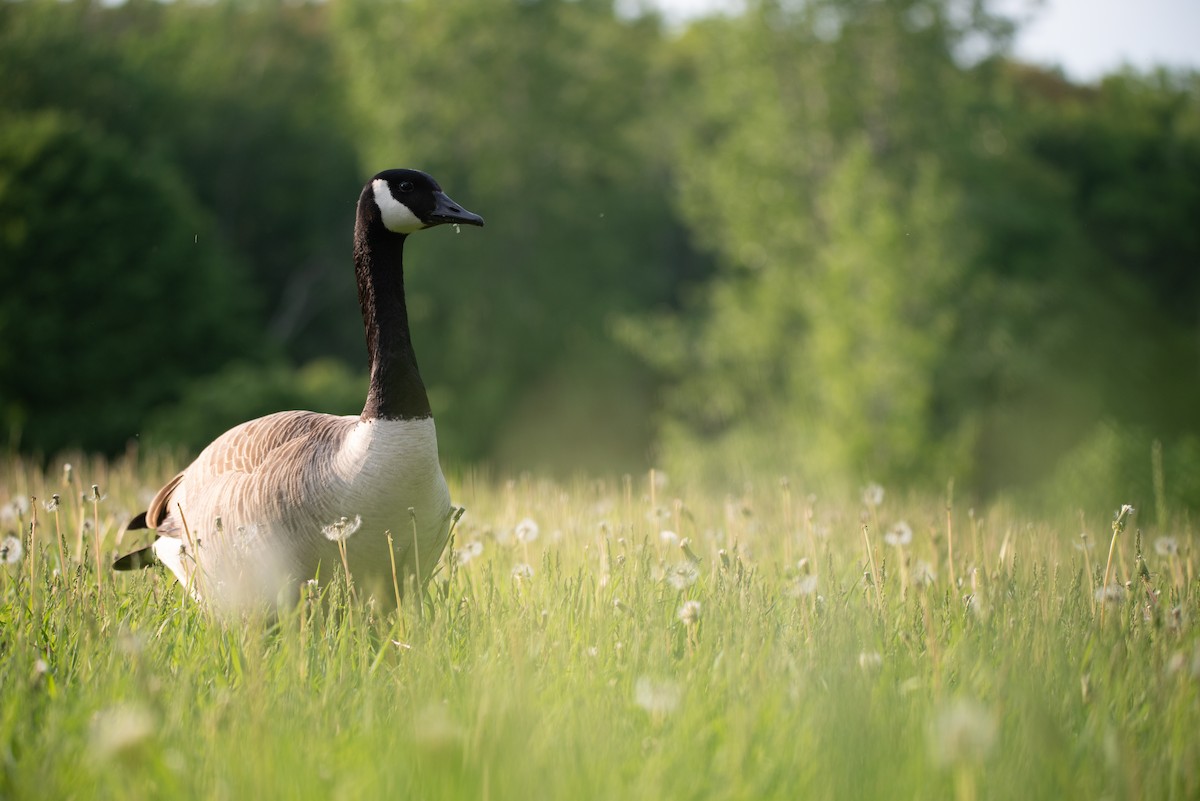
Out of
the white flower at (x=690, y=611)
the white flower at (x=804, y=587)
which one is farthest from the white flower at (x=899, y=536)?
the white flower at (x=690, y=611)

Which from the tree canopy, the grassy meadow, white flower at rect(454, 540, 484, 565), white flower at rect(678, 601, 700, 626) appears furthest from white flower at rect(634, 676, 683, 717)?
the tree canopy

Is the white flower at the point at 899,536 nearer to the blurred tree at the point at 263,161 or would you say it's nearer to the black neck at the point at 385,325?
the black neck at the point at 385,325

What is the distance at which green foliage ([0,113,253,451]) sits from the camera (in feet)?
85.1

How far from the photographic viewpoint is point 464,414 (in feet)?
114

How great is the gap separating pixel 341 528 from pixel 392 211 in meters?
1.60

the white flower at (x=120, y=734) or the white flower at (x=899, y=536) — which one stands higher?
the white flower at (x=120, y=734)

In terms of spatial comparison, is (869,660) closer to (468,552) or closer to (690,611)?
(690,611)

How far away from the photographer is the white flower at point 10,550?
168 inches

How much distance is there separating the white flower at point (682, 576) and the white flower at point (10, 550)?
2.60m

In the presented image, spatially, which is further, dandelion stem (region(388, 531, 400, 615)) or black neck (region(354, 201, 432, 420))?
black neck (region(354, 201, 432, 420))

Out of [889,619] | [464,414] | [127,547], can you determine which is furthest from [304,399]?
[889,619]

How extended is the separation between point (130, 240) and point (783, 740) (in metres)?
28.3

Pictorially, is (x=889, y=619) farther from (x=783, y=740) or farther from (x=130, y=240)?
(x=130, y=240)

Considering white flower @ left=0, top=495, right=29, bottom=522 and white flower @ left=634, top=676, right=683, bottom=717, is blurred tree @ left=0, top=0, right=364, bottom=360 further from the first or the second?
white flower @ left=634, top=676, right=683, bottom=717
